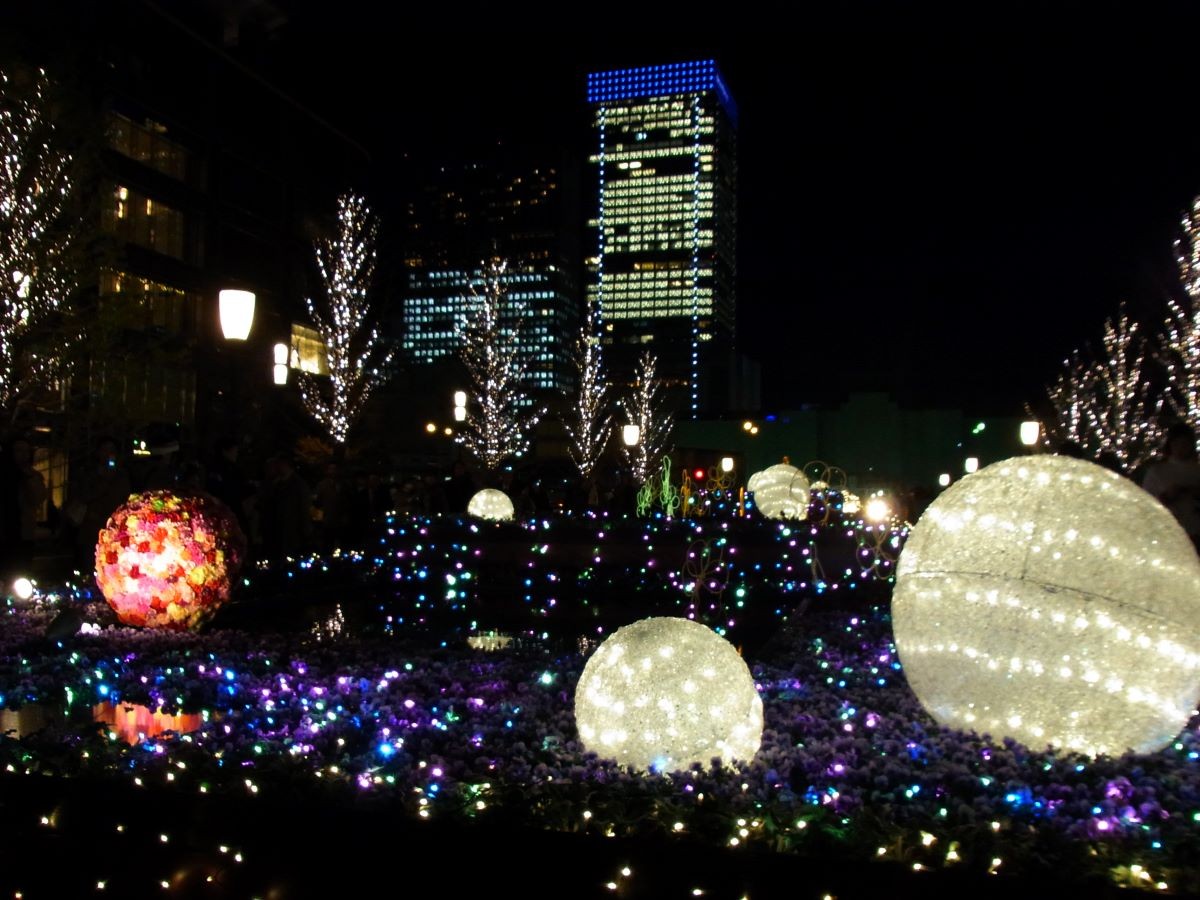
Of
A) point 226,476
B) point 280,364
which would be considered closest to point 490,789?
point 226,476

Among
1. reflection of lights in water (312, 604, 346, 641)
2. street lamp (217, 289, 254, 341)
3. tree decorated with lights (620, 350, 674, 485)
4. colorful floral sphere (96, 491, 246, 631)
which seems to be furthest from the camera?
tree decorated with lights (620, 350, 674, 485)

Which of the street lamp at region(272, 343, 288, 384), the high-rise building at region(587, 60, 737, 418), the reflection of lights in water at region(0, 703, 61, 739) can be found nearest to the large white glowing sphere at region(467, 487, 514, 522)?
the street lamp at region(272, 343, 288, 384)

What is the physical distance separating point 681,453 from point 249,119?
83.3 ft

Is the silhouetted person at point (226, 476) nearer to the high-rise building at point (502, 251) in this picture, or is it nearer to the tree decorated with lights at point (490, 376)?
the tree decorated with lights at point (490, 376)

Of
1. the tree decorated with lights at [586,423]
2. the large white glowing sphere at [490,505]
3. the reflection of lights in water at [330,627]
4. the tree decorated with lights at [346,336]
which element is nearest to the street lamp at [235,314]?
the reflection of lights in water at [330,627]

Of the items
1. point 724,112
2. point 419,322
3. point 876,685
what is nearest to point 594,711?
point 876,685

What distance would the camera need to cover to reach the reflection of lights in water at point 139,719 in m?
6.19

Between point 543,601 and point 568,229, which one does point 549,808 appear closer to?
point 543,601

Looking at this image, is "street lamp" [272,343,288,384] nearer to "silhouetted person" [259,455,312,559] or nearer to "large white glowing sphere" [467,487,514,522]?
"silhouetted person" [259,455,312,559]

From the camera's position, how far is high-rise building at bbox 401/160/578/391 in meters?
75.6

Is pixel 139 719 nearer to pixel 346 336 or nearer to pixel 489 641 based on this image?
pixel 489 641

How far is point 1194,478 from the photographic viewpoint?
8430 millimetres

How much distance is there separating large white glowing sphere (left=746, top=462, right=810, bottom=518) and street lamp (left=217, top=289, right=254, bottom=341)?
13325 millimetres

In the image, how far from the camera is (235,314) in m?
11.0
